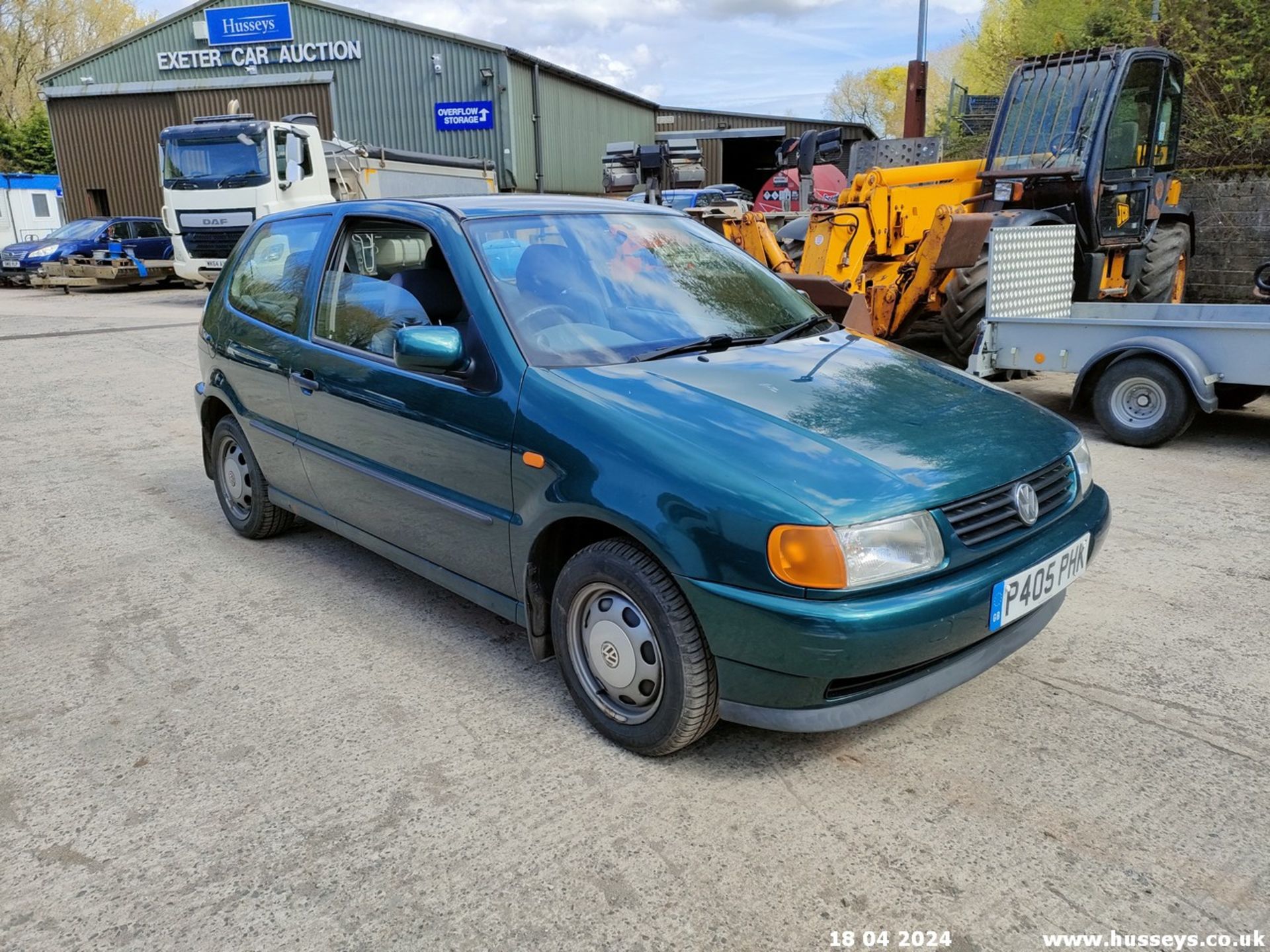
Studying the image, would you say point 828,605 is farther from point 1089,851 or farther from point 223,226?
point 223,226

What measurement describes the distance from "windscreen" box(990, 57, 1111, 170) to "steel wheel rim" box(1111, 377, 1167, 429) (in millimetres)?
2932

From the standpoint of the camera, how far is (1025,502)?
2.74m

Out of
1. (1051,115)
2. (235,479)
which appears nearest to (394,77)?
(1051,115)

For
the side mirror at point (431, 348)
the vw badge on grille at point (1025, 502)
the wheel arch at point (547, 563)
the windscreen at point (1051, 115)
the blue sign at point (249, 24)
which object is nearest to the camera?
the vw badge on grille at point (1025, 502)

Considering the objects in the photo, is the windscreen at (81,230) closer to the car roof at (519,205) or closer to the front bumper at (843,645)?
the car roof at (519,205)

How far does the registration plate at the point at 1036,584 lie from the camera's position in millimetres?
2598

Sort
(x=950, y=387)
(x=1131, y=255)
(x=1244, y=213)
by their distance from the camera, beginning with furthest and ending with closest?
(x=1244, y=213) < (x=1131, y=255) < (x=950, y=387)

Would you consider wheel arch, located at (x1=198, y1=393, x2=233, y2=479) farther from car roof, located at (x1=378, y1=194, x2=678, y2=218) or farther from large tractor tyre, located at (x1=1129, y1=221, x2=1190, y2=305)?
large tractor tyre, located at (x1=1129, y1=221, x2=1190, y2=305)

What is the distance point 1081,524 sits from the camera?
296cm

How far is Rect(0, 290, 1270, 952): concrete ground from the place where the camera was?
2.21 meters

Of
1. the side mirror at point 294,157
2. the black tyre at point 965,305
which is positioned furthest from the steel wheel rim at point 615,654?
the side mirror at point 294,157

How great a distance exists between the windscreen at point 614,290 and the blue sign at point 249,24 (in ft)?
91.5

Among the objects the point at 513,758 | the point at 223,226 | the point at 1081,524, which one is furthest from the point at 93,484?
the point at 223,226

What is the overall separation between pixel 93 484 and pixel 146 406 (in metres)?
2.67
